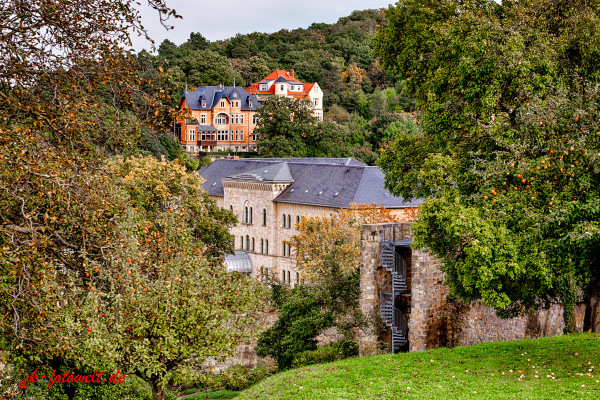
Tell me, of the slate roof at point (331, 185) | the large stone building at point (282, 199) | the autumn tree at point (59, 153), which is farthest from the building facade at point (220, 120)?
the autumn tree at point (59, 153)

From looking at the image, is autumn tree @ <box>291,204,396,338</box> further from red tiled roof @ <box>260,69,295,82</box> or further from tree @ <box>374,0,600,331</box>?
red tiled roof @ <box>260,69,295,82</box>

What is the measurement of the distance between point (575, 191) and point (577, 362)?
422 cm

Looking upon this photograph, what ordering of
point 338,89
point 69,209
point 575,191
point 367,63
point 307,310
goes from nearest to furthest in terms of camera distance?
point 69,209
point 575,191
point 307,310
point 338,89
point 367,63

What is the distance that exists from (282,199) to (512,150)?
4092 cm

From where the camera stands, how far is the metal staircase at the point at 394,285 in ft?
73.4

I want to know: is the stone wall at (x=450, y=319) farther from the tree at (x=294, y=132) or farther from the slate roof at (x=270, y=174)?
the tree at (x=294, y=132)

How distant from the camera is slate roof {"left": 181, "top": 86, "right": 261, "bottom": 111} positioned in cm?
9400

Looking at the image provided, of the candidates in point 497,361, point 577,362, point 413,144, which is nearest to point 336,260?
point 413,144

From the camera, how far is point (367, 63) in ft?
418

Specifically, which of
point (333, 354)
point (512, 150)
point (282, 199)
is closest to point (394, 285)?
point (333, 354)

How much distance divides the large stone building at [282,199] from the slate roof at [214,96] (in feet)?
114

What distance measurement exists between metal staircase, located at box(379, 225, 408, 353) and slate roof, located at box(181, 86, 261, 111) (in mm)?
74058

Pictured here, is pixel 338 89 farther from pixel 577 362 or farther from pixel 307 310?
pixel 577 362

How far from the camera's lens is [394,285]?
2238cm
